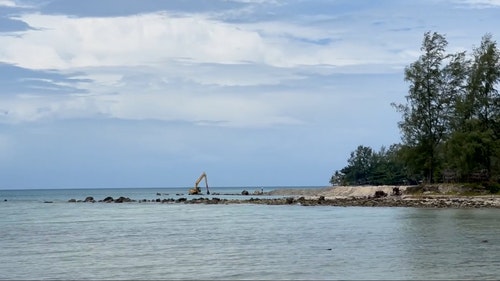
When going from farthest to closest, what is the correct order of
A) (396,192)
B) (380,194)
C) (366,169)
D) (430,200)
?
(366,169) < (380,194) < (396,192) < (430,200)

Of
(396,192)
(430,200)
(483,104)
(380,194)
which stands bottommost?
(430,200)

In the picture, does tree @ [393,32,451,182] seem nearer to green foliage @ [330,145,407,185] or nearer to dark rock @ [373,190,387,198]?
dark rock @ [373,190,387,198]

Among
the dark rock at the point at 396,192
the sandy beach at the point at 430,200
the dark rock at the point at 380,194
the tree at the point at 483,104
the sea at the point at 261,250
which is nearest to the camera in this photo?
the sea at the point at 261,250

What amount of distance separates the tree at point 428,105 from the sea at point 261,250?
28.9 metres

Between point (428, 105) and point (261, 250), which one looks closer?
point (261, 250)

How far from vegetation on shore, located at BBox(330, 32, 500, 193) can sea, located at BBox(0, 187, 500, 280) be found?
74.1 feet

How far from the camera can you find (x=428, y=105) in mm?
78062

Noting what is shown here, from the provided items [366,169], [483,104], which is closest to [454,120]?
[483,104]

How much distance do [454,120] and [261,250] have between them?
162 feet

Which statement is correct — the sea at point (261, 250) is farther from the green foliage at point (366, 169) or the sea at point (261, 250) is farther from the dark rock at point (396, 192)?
the green foliage at point (366, 169)

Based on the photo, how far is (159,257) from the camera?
95.2 feet

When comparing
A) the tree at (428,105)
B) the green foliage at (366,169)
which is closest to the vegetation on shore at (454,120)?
the tree at (428,105)

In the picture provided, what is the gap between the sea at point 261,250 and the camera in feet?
78.7

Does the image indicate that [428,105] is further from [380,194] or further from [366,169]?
[366,169]
